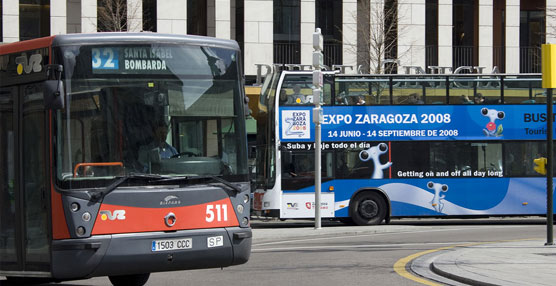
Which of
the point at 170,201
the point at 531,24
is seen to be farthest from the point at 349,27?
the point at 170,201

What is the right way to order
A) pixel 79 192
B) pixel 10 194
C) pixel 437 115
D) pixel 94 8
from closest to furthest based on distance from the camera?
pixel 79 192 → pixel 10 194 → pixel 437 115 → pixel 94 8

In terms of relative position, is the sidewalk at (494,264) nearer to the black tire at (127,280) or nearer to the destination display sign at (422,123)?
the black tire at (127,280)

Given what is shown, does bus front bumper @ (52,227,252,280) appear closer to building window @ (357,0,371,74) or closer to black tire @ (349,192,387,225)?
black tire @ (349,192,387,225)

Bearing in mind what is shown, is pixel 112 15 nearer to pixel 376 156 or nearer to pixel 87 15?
pixel 87 15

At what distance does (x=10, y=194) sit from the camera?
10.9m

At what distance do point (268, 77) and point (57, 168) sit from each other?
1610cm

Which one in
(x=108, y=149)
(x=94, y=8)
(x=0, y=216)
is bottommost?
(x=0, y=216)

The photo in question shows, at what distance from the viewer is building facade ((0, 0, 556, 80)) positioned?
1431 inches

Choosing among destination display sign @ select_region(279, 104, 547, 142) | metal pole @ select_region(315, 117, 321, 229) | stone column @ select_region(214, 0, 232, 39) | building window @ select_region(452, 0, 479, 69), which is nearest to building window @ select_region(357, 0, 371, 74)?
stone column @ select_region(214, 0, 232, 39)

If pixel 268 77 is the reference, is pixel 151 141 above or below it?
below

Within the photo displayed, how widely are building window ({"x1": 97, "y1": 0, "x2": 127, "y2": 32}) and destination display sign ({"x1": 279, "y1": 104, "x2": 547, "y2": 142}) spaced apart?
422 inches

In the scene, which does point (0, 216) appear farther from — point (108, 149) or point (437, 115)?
point (437, 115)

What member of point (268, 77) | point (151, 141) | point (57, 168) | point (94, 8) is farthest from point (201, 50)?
point (94, 8)

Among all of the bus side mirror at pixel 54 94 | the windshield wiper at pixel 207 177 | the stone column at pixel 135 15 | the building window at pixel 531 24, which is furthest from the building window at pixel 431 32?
the bus side mirror at pixel 54 94
